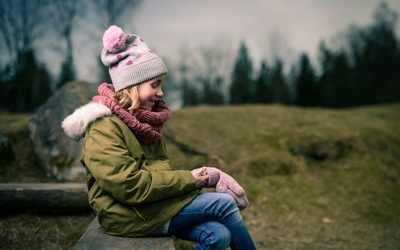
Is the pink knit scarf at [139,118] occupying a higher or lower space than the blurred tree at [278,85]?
higher

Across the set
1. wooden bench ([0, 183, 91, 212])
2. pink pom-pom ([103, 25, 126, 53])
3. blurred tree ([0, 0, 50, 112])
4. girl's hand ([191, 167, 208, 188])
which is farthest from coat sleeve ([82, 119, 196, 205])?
blurred tree ([0, 0, 50, 112])

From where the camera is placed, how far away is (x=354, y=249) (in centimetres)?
363

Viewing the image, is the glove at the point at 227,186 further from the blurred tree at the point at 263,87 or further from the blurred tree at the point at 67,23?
the blurred tree at the point at 263,87

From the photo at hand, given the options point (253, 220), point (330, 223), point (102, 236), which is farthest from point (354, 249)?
point (102, 236)

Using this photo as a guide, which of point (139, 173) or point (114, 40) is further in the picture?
point (114, 40)

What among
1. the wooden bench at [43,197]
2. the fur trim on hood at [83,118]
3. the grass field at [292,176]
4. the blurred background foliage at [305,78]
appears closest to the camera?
the fur trim on hood at [83,118]

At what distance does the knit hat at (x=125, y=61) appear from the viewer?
7.00ft

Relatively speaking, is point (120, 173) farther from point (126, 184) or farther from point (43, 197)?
point (43, 197)

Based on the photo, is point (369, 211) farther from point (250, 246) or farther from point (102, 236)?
point (102, 236)

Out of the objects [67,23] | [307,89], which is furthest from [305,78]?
[67,23]

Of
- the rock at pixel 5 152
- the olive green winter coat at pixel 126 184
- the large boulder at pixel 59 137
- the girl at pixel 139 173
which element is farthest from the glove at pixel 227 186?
the rock at pixel 5 152

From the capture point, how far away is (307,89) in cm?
3425

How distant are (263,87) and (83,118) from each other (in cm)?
3519

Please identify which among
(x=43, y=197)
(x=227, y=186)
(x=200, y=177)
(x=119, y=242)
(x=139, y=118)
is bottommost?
(x=43, y=197)
